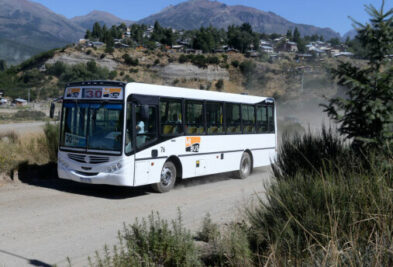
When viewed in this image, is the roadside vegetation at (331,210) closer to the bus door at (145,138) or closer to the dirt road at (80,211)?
the dirt road at (80,211)

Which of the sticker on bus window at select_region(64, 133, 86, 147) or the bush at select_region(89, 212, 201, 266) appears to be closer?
the bush at select_region(89, 212, 201, 266)

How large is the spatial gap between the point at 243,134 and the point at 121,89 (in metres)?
6.18

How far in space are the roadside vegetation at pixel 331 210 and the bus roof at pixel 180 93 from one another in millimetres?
4436

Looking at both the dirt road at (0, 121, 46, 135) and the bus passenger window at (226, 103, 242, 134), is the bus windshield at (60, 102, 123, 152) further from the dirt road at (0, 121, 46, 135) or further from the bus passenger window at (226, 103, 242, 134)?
the dirt road at (0, 121, 46, 135)

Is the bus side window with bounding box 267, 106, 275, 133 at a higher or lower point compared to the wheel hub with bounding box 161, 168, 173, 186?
higher

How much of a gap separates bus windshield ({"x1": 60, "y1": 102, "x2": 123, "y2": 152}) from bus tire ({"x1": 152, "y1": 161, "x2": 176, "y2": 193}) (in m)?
1.82

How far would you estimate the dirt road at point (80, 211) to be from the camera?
7.18 m

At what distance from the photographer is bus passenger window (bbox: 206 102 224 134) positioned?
14.7m

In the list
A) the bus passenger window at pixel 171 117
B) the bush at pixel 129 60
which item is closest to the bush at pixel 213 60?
the bush at pixel 129 60

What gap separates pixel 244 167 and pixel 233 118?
6.46ft

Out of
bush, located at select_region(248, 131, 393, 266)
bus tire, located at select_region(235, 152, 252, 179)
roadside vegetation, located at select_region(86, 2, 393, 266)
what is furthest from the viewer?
bus tire, located at select_region(235, 152, 252, 179)

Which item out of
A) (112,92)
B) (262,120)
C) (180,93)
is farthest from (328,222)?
(262,120)

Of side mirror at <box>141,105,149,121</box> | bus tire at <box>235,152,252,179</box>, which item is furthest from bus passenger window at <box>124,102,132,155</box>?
bus tire at <box>235,152,252,179</box>

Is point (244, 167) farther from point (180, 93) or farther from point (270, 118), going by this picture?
point (180, 93)
